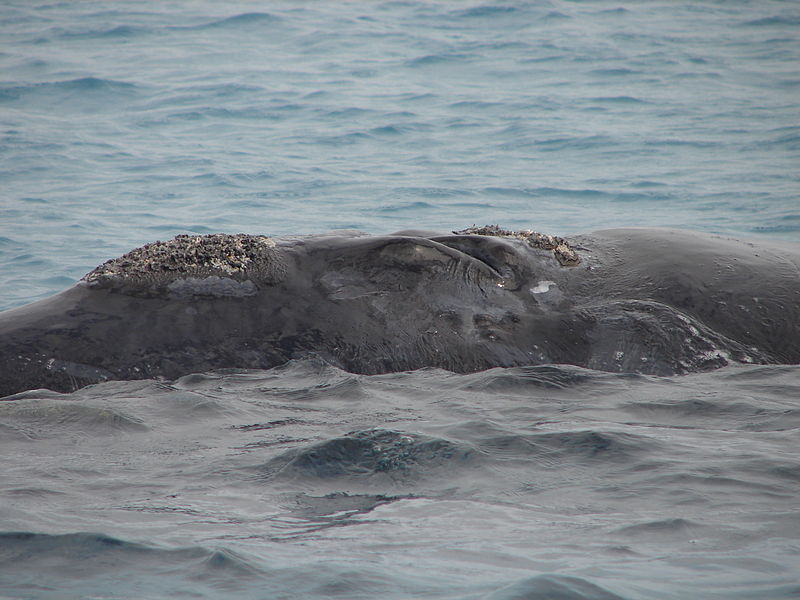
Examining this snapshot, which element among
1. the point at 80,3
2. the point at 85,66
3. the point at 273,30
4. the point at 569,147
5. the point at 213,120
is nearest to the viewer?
the point at 569,147

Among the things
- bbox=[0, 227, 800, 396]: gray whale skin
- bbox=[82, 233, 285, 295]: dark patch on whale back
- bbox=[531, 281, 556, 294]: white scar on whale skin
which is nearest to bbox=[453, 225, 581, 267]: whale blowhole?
bbox=[0, 227, 800, 396]: gray whale skin

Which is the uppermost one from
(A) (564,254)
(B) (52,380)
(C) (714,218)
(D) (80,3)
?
(D) (80,3)

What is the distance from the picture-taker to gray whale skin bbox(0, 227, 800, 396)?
5.81m

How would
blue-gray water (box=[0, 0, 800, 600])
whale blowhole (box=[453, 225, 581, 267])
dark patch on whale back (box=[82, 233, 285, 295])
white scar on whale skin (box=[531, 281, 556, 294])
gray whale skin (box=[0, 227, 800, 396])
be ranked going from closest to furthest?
1. blue-gray water (box=[0, 0, 800, 600])
2. gray whale skin (box=[0, 227, 800, 396])
3. dark patch on whale back (box=[82, 233, 285, 295])
4. white scar on whale skin (box=[531, 281, 556, 294])
5. whale blowhole (box=[453, 225, 581, 267])

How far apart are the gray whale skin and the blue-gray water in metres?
0.20

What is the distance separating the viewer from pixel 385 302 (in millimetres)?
6086

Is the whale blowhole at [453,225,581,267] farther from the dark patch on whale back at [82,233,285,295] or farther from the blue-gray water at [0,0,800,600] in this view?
the dark patch on whale back at [82,233,285,295]

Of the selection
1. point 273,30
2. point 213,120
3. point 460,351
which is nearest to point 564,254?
point 460,351

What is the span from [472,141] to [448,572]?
17.9 metres

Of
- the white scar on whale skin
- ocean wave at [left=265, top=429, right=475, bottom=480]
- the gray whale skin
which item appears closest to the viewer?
ocean wave at [left=265, top=429, right=475, bottom=480]

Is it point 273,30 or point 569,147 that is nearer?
point 569,147

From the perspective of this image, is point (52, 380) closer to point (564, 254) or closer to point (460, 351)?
point (460, 351)

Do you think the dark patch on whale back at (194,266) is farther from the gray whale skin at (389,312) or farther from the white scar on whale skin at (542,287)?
the white scar on whale skin at (542,287)

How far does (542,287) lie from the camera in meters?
6.33
